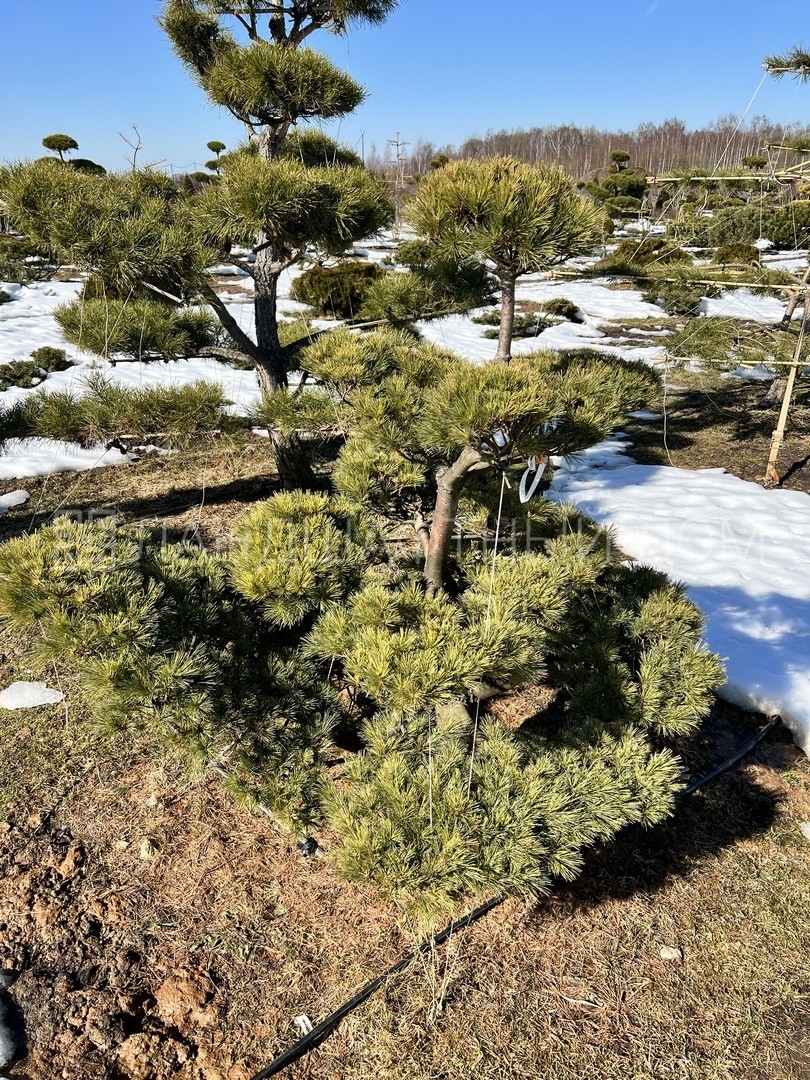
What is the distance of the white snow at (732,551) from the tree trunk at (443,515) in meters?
0.78

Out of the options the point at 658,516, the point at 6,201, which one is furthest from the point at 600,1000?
the point at 658,516

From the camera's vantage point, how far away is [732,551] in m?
4.43

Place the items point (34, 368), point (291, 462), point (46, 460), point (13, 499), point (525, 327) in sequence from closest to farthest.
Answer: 1. point (291, 462)
2. point (13, 499)
3. point (46, 460)
4. point (34, 368)
5. point (525, 327)

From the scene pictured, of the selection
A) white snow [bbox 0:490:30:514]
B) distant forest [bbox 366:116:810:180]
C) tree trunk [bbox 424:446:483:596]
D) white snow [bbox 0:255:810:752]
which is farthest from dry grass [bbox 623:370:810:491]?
white snow [bbox 0:490:30:514]

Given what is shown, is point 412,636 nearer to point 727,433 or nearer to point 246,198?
point 246,198

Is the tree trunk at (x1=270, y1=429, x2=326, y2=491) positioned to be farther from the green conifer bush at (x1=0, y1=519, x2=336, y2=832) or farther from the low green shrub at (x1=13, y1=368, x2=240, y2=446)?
the green conifer bush at (x1=0, y1=519, x2=336, y2=832)

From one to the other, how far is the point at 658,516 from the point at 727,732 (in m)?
2.34

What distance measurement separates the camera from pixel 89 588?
142 centimetres

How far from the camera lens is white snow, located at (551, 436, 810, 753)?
10.4 feet

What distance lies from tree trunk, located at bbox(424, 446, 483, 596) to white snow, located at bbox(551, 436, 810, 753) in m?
0.78

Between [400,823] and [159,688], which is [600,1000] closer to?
[400,823]

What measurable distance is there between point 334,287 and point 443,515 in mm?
9375

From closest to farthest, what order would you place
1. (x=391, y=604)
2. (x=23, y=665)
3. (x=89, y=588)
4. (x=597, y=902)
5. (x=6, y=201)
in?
(x=89, y=588) < (x=391, y=604) < (x=597, y=902) < (x=6, y=201) < (x=23, y=665)

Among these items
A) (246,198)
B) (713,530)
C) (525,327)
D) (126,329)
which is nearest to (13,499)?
(126,329)
